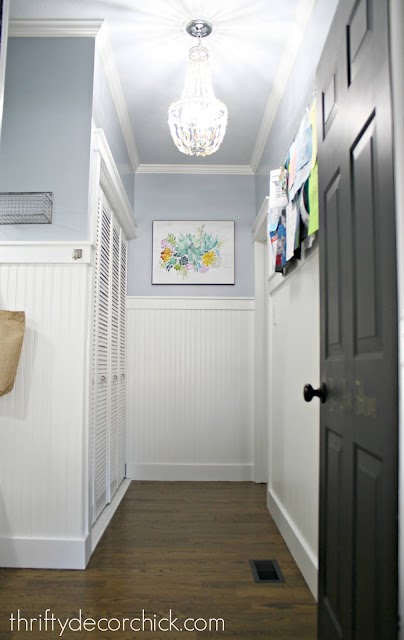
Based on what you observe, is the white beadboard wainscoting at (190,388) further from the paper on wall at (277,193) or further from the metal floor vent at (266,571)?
the metal floor vent at (266,571)

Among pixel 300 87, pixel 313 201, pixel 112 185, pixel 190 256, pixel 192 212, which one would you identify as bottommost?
pixel 313 201

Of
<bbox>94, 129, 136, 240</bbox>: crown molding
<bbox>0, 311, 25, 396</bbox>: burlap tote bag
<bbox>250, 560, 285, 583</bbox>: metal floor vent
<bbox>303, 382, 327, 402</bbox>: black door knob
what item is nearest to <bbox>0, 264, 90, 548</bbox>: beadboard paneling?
<bbox>0, 311, 25, 396</bbox>: burlap tote bag

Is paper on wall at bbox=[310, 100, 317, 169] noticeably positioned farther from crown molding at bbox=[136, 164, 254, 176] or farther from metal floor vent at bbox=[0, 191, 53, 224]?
crown molding at bbox=[136, 164, 254, 176]

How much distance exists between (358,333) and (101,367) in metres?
2.11

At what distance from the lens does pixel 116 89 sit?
3.02 meters

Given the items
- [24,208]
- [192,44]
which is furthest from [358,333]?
[192,44]

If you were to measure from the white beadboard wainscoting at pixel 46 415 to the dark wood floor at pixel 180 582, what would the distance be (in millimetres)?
164

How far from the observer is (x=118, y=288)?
3662 millimetres

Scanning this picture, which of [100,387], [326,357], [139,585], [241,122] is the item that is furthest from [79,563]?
[241,122]

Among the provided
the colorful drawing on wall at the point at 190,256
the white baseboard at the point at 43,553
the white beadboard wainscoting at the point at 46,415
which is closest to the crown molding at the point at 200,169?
the colorful drawing on wall at the point at 190,256

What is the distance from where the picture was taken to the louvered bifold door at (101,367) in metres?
2.73

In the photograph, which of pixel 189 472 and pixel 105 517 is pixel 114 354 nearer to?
pixel 105 517

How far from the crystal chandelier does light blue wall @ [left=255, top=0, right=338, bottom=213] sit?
39cm

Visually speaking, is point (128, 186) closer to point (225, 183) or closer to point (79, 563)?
point (225, 183)
